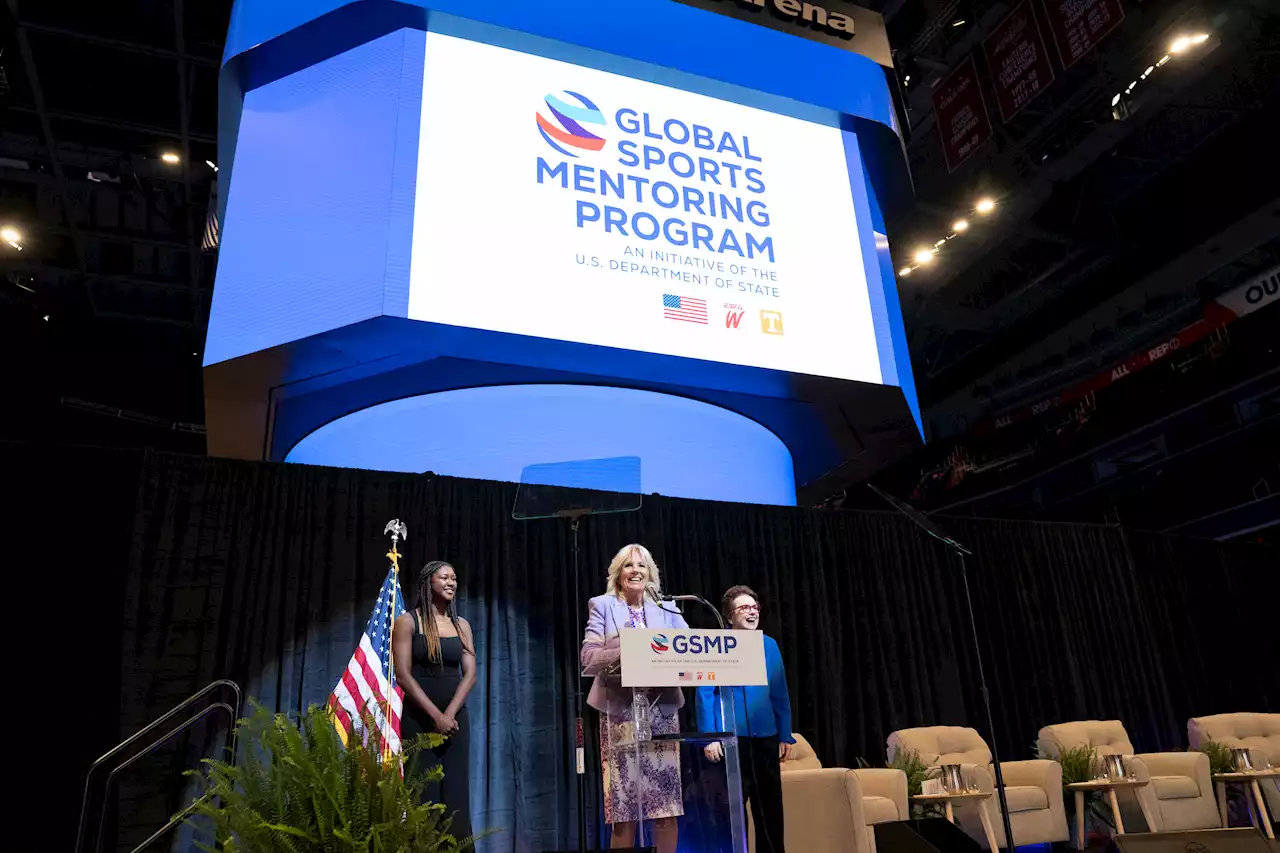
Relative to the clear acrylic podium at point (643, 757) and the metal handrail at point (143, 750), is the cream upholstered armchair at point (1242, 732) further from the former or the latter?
the metal handrail at point (143, 750)

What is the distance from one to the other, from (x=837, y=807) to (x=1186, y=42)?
6206mm

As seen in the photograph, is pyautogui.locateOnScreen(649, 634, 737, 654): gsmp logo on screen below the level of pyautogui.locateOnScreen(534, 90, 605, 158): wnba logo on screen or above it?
below

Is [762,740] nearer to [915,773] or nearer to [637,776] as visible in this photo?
[637,776]

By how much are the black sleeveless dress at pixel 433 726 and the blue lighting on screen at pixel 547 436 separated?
1.09m

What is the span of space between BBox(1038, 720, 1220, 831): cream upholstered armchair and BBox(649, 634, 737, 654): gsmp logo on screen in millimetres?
3280

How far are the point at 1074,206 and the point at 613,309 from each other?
6830mm

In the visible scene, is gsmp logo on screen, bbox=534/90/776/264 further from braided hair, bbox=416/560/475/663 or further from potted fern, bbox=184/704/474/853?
potted fern, bbox=184/704/474/853

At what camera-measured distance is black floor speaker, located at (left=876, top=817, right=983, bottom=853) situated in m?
3.40

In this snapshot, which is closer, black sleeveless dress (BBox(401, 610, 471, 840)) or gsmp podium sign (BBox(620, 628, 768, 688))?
gsmp podium sign (BBox(620, 628, 768, 688))

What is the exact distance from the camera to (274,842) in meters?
1.61

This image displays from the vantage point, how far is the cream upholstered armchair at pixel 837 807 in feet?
13.8

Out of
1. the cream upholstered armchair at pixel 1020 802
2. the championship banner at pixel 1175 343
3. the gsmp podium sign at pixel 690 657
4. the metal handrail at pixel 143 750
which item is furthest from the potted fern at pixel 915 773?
the championship banner at pixel 1175 343

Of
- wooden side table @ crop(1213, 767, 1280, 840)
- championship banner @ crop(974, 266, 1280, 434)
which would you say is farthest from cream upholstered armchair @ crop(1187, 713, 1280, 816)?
championship banner @ crop(974, 266, 1280, 434)

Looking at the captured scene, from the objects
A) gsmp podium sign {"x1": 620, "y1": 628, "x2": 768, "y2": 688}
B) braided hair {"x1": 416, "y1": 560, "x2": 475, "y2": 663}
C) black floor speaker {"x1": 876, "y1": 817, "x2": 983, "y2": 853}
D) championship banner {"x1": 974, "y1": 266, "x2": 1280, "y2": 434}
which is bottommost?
black floor speaker {"x1": 876, "y1": 817, "x2": 983, "y2": 853}
